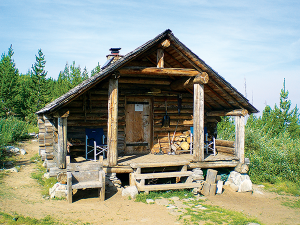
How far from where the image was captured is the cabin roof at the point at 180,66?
7727mm

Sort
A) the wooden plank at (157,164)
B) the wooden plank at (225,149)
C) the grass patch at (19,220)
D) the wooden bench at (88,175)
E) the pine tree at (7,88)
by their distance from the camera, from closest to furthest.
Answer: the grass patch at (19,220) < the wooden bench at (88,175) < the wooden plank at (157,164) < the wooden plank at (225,149) < the pine tree at (7,88)

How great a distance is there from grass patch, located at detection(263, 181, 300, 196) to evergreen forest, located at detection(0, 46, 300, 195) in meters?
0.04

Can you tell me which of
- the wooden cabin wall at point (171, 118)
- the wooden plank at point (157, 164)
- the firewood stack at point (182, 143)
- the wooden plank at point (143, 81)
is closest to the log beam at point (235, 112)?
the wooden cabin wall at point (171, 118)

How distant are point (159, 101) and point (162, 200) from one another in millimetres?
4784

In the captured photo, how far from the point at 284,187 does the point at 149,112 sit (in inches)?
238

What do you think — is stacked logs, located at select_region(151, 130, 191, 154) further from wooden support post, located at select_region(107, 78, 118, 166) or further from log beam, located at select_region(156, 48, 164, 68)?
log beam, located at select_region(156, 48, 164, 68)

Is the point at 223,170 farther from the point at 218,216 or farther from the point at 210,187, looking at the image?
the point at 218,216

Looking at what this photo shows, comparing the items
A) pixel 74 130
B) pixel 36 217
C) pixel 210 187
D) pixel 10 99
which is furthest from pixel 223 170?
pixel 10 99

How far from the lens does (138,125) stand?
1103 centimetres

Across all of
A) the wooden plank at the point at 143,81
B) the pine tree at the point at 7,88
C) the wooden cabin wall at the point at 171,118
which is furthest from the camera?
the pine tree at the point at 7,88

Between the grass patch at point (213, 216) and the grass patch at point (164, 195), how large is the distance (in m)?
0.88

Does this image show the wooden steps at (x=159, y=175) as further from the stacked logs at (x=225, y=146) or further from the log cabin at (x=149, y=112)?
the stacked logs at (x=225, y=146)

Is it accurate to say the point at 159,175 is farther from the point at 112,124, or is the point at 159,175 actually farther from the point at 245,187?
the point at 245,187

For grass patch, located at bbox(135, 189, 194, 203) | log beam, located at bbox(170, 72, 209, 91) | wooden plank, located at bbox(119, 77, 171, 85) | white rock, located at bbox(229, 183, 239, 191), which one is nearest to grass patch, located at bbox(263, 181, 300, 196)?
white rock, located at bbox(229, 183, 239, 191)
